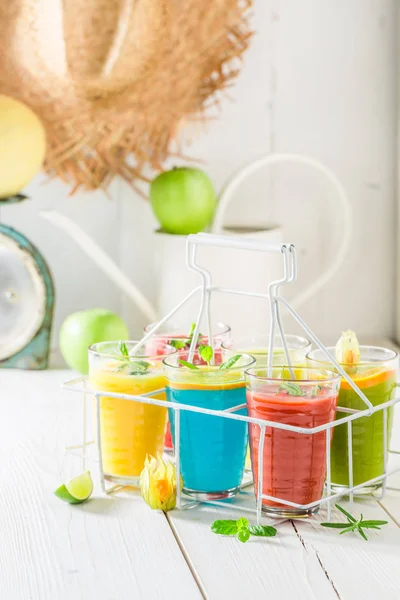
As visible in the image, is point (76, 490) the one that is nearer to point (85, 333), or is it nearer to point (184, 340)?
point (184, 340)

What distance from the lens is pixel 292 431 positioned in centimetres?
82

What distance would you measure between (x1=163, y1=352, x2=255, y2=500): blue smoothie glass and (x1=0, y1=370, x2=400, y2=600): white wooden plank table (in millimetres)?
44

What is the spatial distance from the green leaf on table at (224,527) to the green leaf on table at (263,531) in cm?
2

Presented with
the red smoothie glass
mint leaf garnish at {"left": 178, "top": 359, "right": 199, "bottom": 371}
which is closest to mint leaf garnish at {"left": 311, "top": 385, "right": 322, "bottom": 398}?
the red smoothie glass

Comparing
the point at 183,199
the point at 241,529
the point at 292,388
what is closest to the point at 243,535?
the point at 241,529

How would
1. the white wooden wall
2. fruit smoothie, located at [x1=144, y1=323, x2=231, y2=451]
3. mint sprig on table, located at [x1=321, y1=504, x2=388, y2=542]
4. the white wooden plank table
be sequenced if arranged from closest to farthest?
the white wooden plank table → mint sprig on table, located at [x1=321, y1=504, x2=388, y2=542] → fruit smoothie, located at [x1=144, y1=323, x2=231, y2=451] → the white wooden wall

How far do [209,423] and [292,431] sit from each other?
3.3 inches

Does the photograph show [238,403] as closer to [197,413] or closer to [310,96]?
[197,413]

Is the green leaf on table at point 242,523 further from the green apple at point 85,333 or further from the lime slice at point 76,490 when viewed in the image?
the green apple at point 85,333

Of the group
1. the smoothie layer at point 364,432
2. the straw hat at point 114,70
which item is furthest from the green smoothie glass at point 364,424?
the straw hat at point 114,70

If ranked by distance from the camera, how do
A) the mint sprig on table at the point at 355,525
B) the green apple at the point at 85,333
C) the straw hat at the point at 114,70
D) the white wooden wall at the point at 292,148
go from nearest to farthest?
1. the mint sprig on table at the point at 355,525
2. the green apple at the point at 85,333
3. the straw hat at the point at 114,70
4. the white wooden wall at the point at 292,148

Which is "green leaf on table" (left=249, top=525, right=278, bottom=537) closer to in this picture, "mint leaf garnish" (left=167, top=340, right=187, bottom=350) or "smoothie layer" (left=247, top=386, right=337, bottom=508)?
"smoothie layer" (left=247, top=386, right=337, bottom=508)

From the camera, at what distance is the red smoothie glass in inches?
32.0

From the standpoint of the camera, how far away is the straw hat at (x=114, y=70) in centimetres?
167
